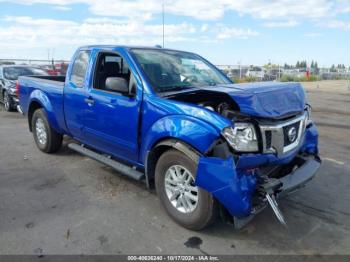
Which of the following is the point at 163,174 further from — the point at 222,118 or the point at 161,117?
the point at 222,118

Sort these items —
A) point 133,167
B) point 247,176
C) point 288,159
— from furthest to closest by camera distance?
point 133,167 < point 288,159 < point 247,176

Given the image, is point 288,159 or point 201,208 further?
point 288,159

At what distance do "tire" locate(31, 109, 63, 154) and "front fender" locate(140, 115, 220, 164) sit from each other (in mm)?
2966

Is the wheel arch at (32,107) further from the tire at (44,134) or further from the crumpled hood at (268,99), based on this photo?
the crumpled hood at (268,99)

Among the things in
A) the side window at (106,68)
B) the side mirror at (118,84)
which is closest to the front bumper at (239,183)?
the side mirror at (118,84)

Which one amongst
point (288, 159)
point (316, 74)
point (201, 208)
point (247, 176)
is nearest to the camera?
point (247, 176)

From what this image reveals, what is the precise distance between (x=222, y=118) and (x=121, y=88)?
4.92ft

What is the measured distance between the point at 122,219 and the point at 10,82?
971 centimetres

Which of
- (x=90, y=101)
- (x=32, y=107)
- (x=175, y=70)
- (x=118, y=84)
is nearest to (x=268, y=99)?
(x=175, y=70)

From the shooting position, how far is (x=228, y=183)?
3.34 metres

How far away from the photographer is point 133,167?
4766mm

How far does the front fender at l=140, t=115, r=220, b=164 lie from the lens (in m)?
3.54

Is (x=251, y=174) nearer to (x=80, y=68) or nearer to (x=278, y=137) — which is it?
(x=278, y=137)

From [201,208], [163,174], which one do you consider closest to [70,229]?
[163,174]
